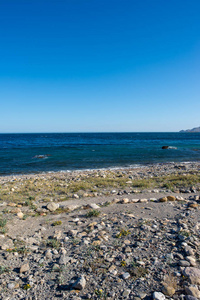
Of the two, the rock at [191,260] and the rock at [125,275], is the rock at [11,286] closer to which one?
the rock at [125,275]

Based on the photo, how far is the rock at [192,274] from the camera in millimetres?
3904

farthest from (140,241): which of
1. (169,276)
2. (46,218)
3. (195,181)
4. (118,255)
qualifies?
(195,181)

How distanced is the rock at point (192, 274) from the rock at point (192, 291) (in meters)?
0.22

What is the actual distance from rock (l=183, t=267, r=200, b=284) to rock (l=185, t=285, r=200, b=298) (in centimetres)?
22

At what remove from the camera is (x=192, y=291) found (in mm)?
3602

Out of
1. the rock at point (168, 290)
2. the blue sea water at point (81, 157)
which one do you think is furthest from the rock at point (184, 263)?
the blue sea water at point (81, 157)

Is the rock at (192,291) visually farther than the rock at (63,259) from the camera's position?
No

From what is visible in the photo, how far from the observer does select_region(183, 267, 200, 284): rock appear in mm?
3904

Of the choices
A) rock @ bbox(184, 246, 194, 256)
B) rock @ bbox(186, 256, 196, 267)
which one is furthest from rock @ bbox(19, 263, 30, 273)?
rock @ bbox(184, 246, 194, 256)

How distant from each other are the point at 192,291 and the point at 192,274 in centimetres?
48

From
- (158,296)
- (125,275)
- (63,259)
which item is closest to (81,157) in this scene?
(63,259)

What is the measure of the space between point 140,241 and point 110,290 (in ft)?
6.66

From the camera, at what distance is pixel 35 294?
3746mm

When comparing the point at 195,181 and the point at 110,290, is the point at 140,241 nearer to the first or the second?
the point at 110,290
